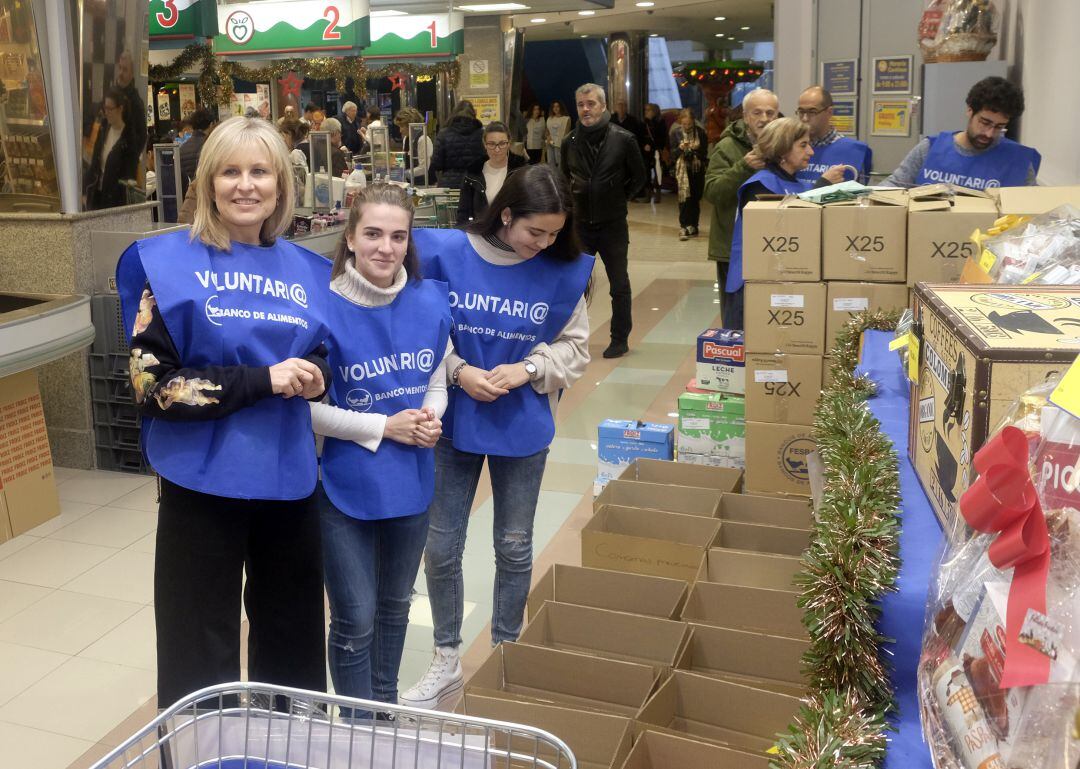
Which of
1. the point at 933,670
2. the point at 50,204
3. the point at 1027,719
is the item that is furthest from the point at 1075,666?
the point at 50,204

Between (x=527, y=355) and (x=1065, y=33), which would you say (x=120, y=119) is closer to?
(x=527, y=355)

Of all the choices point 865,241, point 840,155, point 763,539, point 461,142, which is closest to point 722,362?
point 865,241

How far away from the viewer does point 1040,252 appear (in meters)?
2.30

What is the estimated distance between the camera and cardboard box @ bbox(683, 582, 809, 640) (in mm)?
2471

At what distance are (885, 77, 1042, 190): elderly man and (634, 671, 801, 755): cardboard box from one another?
3018 mm

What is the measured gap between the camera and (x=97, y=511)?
4574 millimetres

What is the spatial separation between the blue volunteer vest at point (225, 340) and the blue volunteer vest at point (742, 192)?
267cm

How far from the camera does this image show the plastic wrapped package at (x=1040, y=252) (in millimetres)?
2125

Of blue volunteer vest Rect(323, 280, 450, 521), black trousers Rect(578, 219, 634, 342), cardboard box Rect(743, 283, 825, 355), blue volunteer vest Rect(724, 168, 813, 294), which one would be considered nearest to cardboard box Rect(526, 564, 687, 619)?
blue volunteer vest Rect(323, 280, 450, 521)

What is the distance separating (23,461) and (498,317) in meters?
2.56

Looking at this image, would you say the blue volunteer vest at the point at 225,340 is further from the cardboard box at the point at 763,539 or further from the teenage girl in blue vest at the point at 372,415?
the cardboard box at the point at 763,539

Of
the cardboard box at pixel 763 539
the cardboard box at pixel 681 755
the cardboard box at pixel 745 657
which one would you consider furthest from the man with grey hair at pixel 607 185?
the cardboard box at pixel 681 755

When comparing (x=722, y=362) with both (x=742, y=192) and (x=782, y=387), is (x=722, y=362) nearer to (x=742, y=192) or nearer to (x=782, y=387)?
(x=782, y=387)

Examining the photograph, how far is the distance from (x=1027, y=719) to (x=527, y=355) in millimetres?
1957
